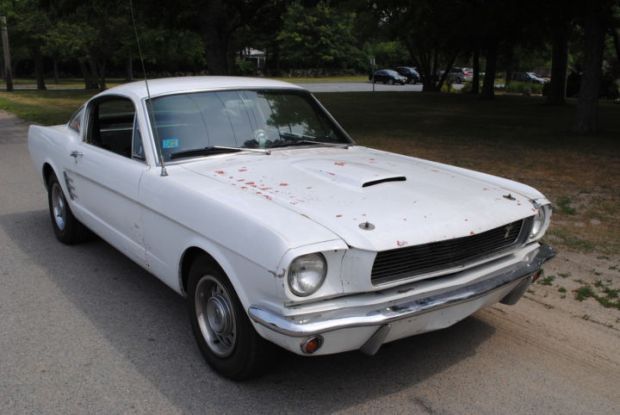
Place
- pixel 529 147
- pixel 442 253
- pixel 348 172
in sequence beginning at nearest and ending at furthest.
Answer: pixel 442 253, pixel 348 172, pixel 529 147

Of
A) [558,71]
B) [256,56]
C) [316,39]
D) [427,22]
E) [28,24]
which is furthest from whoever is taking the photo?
[256,56]

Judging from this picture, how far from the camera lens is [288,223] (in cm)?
283

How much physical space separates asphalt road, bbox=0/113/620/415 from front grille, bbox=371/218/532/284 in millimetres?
665

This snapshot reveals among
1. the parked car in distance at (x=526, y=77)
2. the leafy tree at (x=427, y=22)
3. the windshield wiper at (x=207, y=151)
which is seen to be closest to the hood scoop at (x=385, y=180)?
the windshield wiper at (x=207, y=151)

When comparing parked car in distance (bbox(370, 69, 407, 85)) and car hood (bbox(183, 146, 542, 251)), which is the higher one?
car hood (bbox(183, 146, 542, 251))

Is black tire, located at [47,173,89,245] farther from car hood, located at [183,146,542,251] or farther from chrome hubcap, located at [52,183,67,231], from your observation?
car hood, located at [183,146,542,251]

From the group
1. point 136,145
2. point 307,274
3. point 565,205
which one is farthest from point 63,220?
point 565,205

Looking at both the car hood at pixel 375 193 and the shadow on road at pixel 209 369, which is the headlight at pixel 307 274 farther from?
the shadow on road at pixel 209 369

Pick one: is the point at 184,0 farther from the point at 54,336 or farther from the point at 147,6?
the point at 54,336

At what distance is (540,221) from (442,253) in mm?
957

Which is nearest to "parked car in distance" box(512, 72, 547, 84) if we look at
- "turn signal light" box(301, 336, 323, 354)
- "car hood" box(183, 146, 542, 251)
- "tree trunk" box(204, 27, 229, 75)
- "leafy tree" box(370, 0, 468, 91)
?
"leafy tree" box(370, 0, 468, 91)

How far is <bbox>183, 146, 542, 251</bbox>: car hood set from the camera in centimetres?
291

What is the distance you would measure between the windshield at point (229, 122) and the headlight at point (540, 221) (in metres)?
1.70

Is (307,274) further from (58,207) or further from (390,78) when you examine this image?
(390,78)
